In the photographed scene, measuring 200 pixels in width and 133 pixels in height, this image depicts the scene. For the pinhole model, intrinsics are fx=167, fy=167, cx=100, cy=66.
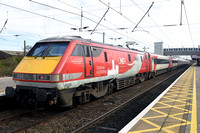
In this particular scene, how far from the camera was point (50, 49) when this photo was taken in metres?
7.04

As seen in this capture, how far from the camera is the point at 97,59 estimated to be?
8312 millimetres

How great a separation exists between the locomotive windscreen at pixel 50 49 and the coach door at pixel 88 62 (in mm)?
1038

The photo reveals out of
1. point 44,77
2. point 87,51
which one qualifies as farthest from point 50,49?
point 87,51

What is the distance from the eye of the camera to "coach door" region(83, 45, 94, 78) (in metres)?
7.43

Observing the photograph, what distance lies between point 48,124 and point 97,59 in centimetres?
390

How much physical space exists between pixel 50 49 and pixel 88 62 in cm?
174

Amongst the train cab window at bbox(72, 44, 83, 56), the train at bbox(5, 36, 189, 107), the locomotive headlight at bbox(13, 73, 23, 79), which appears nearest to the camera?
the train at bbox(5, 36, 189, 107)

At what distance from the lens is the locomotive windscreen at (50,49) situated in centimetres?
682

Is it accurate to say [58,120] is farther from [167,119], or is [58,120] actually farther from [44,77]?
[167,119]

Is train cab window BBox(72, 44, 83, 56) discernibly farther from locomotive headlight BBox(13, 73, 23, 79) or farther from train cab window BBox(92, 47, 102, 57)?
locomotive headlight BBox(13, 73, 23, 79)

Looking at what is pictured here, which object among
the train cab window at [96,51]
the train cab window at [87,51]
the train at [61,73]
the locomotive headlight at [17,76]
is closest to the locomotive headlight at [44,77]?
the train at [61,73]

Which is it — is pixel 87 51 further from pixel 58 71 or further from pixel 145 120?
pixel 145 120

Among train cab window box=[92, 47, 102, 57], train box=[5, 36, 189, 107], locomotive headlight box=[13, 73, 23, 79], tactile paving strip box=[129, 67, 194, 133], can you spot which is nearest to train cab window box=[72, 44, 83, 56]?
train box=[5, 36, 189, 107]

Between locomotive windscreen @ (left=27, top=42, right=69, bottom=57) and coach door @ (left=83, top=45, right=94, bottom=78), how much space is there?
1038mm
